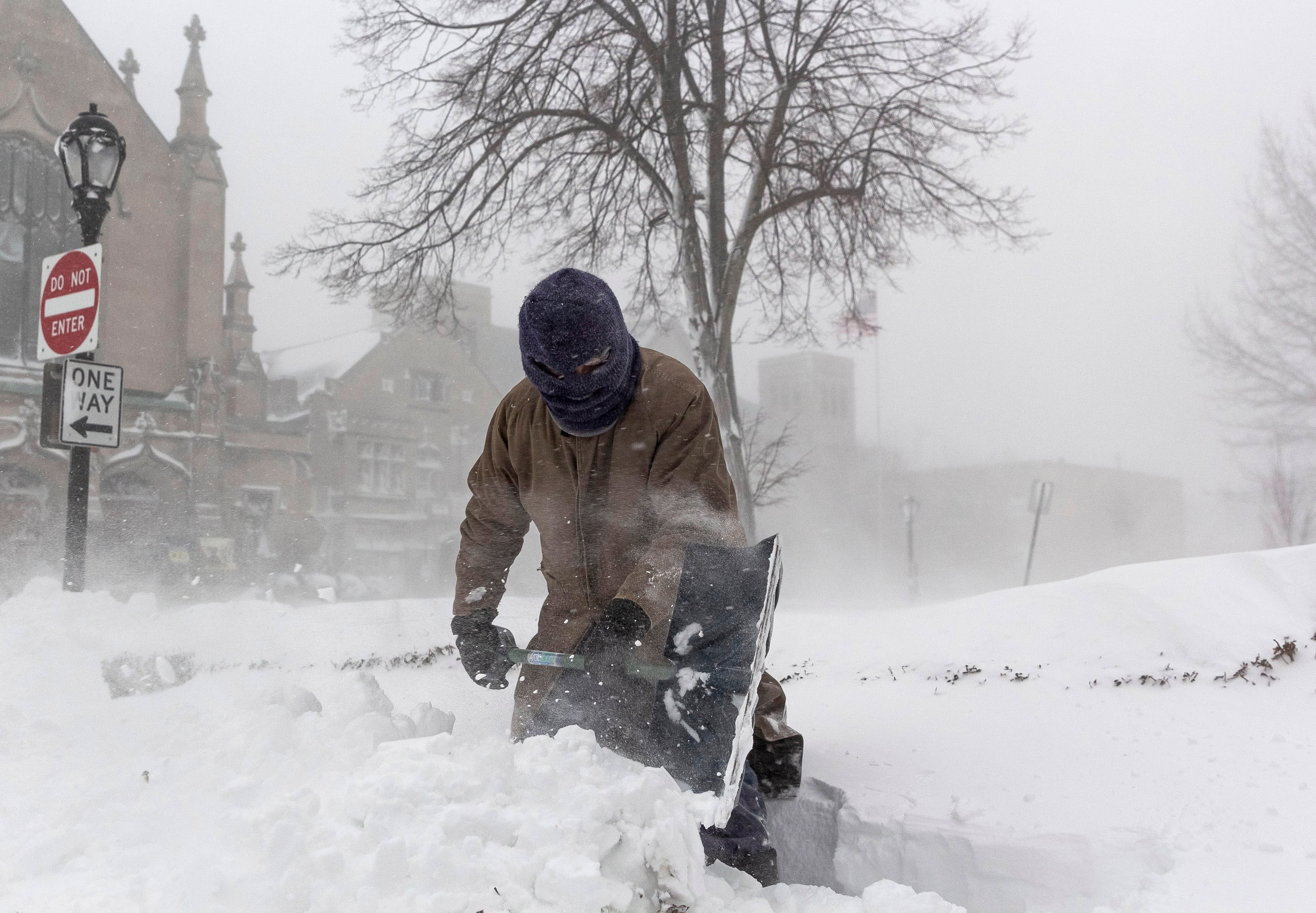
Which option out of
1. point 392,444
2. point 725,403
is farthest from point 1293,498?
point 392,444

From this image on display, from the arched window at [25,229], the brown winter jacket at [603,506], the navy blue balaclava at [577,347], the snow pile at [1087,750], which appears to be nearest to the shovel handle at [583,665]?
the brown winter jacket at [603,506]

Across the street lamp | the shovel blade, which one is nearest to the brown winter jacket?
the shovel blade

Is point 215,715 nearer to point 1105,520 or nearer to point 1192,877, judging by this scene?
point 1192,877

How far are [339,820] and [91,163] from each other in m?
5.37

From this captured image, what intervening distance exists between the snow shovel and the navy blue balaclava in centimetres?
54

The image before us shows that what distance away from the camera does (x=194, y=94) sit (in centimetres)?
2305

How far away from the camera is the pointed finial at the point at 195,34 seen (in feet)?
76.1

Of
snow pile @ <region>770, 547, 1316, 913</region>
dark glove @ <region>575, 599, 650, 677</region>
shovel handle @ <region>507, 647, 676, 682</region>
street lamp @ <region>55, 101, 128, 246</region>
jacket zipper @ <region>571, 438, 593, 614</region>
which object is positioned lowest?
snow pile @ <region>770, 547, 1316, 913</region>

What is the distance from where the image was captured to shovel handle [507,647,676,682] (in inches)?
94.5

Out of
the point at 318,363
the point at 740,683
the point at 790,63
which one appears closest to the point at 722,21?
the point at 790,63

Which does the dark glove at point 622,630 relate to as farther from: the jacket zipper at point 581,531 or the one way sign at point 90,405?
the one way sign at point 90,405

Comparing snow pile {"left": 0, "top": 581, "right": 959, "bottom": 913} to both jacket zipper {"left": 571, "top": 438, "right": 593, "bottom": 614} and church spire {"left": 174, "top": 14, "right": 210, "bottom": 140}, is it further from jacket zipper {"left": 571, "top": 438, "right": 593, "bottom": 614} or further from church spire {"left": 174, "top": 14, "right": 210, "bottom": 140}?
church spire {"left": 174, "top": 14, "right": 210, "bottom": 140}

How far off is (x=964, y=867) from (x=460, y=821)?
1820 millimetres

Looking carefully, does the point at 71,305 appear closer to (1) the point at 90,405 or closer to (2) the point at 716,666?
(1) the point at 90,405
